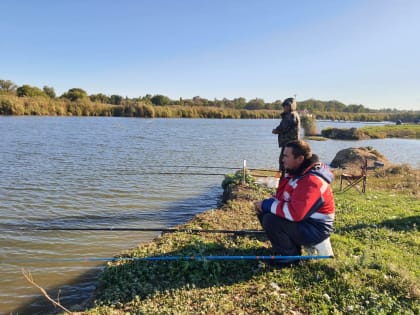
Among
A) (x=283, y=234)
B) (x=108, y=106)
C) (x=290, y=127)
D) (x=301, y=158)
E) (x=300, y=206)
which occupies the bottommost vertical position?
(x=283, y=234)

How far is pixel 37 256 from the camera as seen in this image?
22.5 ft

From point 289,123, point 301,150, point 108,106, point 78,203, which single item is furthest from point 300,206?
point 108,106

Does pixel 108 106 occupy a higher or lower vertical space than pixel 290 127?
higher

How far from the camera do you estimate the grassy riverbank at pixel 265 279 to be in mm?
4160

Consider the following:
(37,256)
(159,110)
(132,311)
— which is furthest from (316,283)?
(159,110)

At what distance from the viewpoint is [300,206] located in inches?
175

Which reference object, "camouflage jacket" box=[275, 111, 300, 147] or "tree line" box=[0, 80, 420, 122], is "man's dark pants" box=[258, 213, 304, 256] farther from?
"tree line" box=[0, 80, 420, 122]

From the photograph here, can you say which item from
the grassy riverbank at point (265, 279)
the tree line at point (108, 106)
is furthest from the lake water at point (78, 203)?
the tree line at point (108, 106)

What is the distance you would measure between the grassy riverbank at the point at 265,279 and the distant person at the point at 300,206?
52 centimetres

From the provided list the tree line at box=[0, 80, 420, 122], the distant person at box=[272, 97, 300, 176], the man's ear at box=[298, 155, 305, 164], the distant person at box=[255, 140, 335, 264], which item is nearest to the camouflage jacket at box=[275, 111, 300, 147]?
the distant person at box=[272, 97, 300, 176]

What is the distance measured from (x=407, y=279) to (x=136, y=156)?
17.1 m

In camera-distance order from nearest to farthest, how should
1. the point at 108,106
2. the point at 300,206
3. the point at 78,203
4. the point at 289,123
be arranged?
the point at 300,206 → the point at 289,123 → the point at 78,203 → the point at 108,106

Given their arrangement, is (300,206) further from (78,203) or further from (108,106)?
(108,106)

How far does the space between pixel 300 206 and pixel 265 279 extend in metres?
1.24
